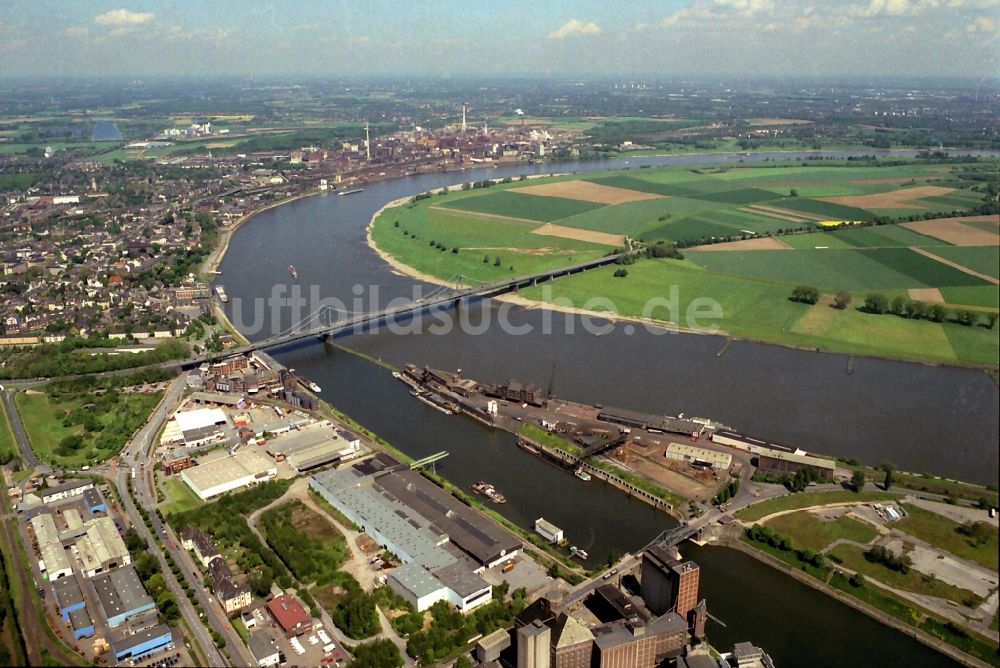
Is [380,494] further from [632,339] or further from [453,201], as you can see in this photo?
[453,201]

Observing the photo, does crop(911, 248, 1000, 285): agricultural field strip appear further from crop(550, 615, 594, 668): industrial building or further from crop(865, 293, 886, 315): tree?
crop(550, 615, 594, 668): industrial building

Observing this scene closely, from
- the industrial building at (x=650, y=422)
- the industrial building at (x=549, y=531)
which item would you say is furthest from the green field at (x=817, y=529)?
the industrial building at (x=549, y=531)

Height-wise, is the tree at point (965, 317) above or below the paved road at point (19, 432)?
above

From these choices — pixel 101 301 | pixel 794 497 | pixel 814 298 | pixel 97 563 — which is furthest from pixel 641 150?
pixel 97 563

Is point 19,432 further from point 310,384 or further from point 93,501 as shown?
point 310,384

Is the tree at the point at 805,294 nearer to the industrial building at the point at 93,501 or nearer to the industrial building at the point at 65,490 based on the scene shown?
the industrial building at the point at 93,501
